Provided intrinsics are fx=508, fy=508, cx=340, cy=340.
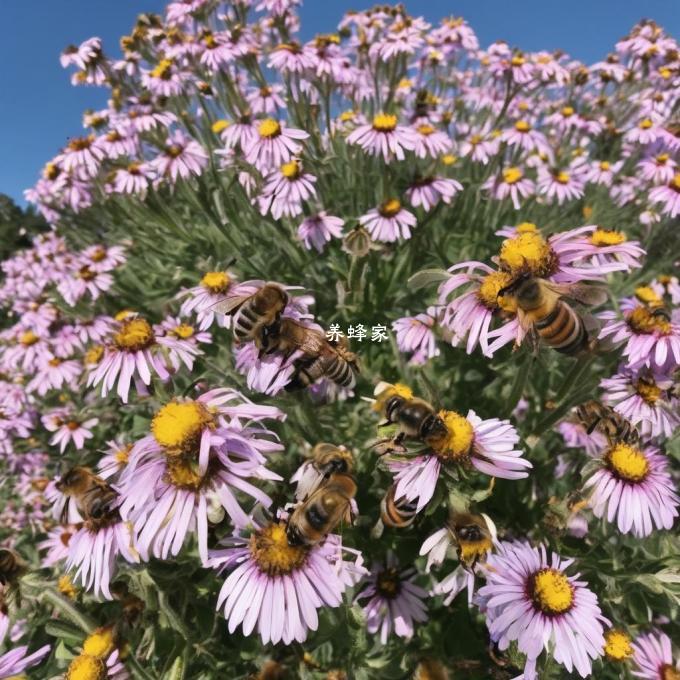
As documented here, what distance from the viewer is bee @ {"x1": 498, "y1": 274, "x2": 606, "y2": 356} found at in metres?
2.25

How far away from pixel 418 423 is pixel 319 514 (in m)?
0.58

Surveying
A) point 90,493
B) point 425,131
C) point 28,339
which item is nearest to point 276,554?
point 90,493

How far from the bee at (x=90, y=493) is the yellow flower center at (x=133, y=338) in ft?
2.66

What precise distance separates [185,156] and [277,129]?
1.42 m

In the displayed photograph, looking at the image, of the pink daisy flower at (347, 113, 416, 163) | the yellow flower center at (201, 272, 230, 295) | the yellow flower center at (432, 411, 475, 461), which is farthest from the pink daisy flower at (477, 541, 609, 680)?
the pink daisy flower at (347, 113, 416, 163)

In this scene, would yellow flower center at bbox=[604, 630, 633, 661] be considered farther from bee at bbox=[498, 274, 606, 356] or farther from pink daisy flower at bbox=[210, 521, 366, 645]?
bee at bbox=[498, 274, 606, 356]

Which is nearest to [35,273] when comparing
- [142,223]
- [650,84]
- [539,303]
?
[142,223]

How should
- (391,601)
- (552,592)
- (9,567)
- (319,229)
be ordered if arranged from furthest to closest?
(319,229)
(391,601)
(9,567)
(552,592)

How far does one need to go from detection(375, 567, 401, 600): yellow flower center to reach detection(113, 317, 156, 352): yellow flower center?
7.09 ft

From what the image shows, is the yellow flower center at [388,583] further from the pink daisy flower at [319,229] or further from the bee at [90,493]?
the pink daisy flower at [319,229]

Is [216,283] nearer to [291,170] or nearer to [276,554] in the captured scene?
[291,170]

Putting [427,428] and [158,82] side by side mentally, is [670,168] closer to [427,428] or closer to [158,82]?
Answer: [427,428]

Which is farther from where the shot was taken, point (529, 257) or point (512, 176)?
point (512, 176)

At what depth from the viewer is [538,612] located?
2367 millimetres
